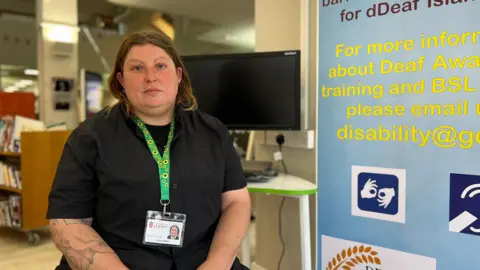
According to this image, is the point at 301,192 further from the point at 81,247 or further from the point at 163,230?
the point at 81,247

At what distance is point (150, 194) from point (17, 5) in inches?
366

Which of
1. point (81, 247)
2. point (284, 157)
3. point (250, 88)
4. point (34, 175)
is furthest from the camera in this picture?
point (34, 175)

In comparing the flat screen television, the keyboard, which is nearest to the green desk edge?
the keyboard

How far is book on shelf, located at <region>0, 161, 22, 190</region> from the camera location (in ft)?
12.8

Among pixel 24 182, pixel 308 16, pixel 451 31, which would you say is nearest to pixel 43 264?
pixel 24 182

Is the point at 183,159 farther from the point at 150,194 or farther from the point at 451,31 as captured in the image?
the point at 451,31

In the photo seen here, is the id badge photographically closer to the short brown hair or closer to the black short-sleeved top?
the black short-sleeved top

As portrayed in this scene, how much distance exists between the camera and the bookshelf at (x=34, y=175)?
3.79 metres

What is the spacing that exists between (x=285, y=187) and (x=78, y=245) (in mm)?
1074

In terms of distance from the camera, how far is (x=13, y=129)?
393 cm

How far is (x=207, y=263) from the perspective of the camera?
1.41m

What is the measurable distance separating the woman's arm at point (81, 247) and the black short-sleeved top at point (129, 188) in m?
0.03

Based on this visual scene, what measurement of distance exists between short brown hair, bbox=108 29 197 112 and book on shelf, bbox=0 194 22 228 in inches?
112

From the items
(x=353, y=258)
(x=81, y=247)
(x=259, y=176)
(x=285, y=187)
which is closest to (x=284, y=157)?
(x=259, y=176)
